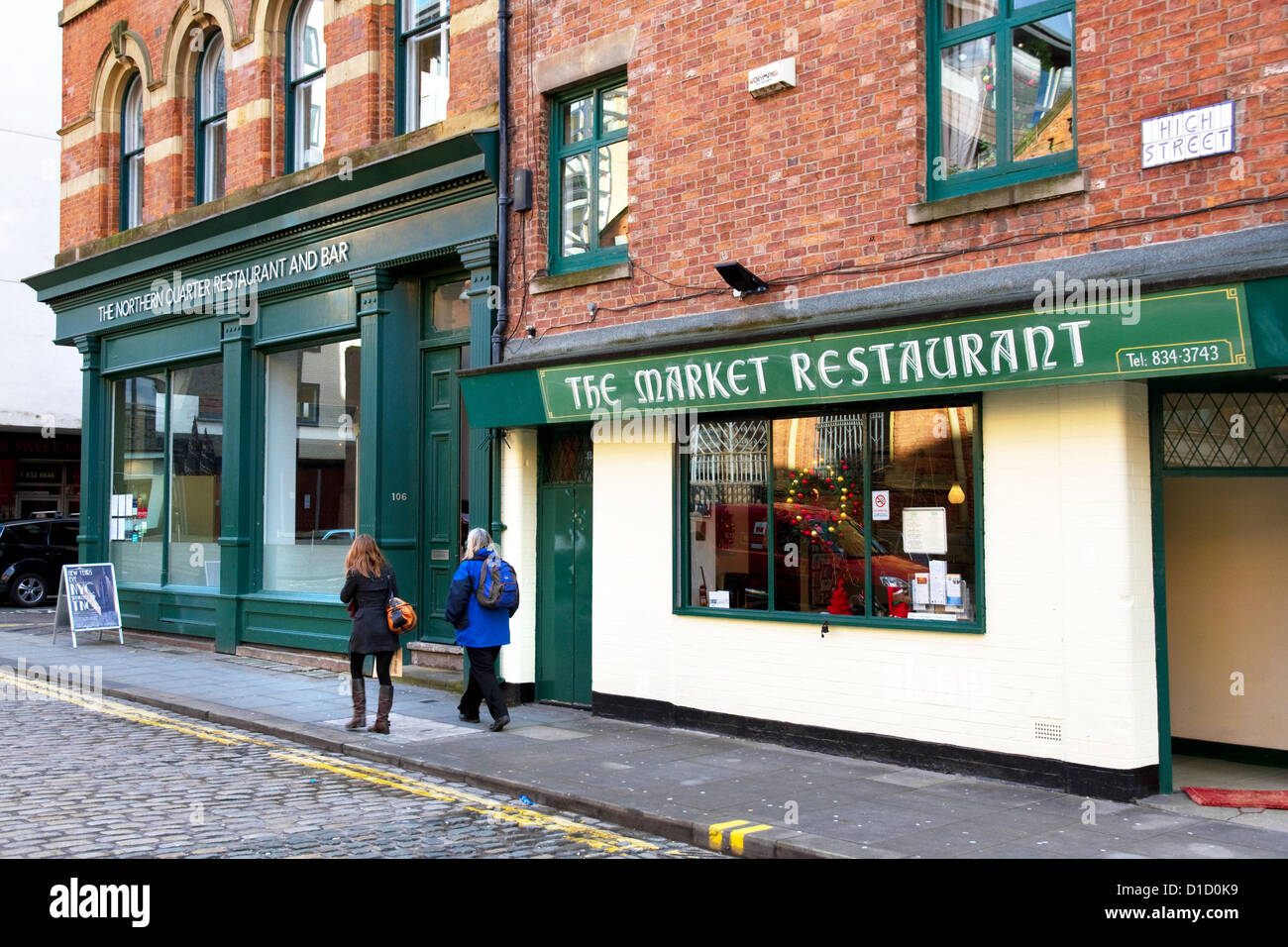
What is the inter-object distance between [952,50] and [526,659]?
7116 mm

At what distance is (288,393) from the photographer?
16.3 m

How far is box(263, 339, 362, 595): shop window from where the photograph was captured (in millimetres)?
15219

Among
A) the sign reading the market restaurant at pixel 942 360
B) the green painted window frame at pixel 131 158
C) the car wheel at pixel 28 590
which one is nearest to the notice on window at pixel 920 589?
the sign reading the market restaurant at pixel 942 360

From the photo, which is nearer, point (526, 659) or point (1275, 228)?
point (1275, 228)

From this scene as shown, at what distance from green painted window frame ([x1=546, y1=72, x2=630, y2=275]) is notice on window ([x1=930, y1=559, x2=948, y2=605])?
4427 mm

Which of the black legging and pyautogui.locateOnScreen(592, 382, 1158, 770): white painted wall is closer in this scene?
pyautogui.locateOnScreen(592, 382, 1158, 770): white painted wall

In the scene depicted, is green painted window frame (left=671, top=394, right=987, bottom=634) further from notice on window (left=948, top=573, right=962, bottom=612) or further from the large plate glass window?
the large plate glass window

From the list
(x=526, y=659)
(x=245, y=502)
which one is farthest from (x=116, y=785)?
(x=245, y=502)

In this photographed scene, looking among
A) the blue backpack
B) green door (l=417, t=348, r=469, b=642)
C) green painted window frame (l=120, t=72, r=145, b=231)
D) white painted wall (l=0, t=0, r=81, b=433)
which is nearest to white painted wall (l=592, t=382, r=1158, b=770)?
the blue backpack

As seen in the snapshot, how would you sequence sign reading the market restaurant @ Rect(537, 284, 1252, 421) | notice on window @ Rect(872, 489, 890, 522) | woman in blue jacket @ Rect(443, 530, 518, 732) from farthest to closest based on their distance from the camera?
woman in blue jacket @ Rect(443, 530, 518, 732)
notice on window @ Rect(872, 489, 890, 522)
sign reading the market restaurant @ Rect(537, 284, 1252, 421)

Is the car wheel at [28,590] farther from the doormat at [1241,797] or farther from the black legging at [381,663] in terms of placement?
the doormat at [1241,797]

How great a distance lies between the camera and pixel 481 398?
1230 cm

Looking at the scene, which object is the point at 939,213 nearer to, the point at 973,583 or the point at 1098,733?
the point at 973,583

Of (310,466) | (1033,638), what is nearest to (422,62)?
(310,466)
